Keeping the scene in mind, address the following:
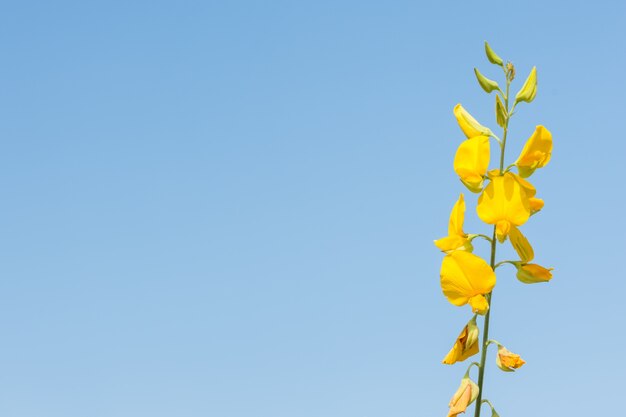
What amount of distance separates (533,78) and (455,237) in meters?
0.74

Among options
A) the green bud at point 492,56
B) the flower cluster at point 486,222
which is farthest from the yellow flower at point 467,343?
the green bud at point 492,56

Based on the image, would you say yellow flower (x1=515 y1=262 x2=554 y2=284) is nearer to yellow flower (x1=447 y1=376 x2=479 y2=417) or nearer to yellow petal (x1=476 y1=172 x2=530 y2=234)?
yellow petal (x1=476 y1=172 x2=530 y2=234)

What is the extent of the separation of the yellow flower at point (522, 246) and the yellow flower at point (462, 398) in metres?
0.56

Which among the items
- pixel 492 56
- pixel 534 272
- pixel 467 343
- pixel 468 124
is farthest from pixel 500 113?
pixel 467 343

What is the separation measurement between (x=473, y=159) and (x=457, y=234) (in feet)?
1.00

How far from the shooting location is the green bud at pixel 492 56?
166 inches

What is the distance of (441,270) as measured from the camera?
13.2 feet

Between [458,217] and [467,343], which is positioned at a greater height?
[458,217]

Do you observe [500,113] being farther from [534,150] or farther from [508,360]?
[508,360]

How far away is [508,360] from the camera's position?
3898 millimetres

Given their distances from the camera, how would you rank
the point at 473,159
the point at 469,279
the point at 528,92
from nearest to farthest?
1. the point at 469,279
2. the point at 473,159
3. the point at 528,92

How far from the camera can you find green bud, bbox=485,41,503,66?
422 cm

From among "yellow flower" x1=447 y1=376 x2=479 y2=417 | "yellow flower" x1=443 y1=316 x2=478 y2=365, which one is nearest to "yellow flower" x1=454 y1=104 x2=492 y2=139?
"yellow flower" x1=443 y1=316 x2=478 y2=365

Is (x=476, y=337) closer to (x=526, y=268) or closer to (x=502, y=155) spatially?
(x=526, y=268)
